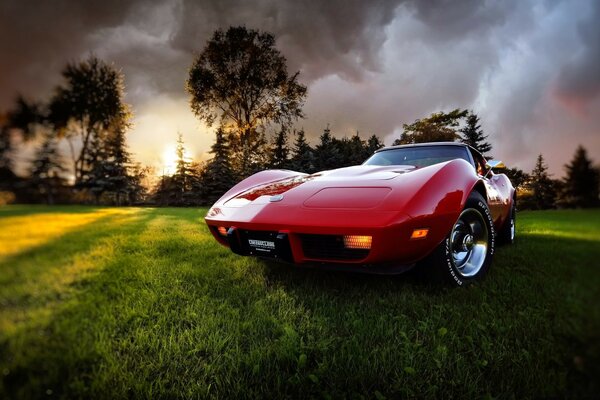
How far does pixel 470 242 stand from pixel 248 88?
205 centimetres

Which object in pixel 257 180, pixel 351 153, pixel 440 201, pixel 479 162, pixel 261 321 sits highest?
pixel 351 153

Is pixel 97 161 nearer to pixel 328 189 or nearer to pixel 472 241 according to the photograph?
pixel 328 189

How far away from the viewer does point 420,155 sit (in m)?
3.77

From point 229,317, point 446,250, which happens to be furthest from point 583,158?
point 446,250

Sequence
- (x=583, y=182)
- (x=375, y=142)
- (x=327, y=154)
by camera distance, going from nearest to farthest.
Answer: (x=583, y=182) → (x=375, y=142) → (x=327, y=154)

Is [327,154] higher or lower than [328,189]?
higher

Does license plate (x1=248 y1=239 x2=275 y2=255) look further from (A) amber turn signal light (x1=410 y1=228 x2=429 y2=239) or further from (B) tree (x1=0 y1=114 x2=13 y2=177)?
(B) tree (x1=0 y1=114 x2=13 y2=177)

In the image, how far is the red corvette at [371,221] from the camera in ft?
6.27

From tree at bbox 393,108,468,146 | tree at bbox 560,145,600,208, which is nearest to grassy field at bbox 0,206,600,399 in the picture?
tree at bbox 560,145,600,208

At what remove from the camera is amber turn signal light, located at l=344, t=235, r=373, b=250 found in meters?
1.90

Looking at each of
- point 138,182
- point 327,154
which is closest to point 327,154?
point 327,154

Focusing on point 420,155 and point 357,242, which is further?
point 420,155

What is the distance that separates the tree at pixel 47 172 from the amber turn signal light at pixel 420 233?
171 centimetres

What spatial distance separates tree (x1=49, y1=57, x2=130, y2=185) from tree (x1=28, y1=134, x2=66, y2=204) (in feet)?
0.13
